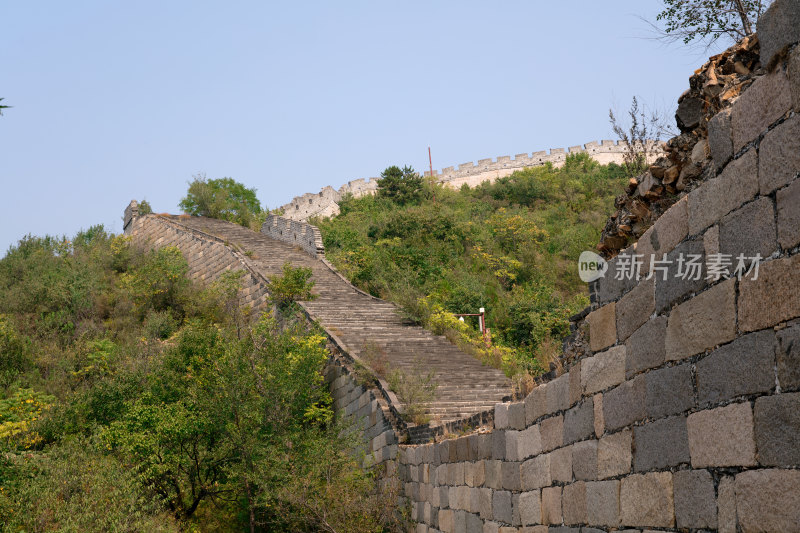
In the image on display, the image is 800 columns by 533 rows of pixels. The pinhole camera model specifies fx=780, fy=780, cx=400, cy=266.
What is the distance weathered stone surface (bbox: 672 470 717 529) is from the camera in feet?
13.2

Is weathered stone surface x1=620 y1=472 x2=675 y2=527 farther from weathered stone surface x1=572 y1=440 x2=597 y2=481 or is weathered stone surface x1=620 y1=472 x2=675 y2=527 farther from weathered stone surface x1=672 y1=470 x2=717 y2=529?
weathered stone surface x1=572 y1=440 x2=597 y2=481

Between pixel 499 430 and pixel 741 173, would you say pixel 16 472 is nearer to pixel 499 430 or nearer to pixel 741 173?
pixel 499 430

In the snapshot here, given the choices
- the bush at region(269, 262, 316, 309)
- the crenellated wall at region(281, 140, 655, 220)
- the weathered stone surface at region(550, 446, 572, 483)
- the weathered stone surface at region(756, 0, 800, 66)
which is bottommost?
the weathered stone surface at region(550, 446, 572, 483)

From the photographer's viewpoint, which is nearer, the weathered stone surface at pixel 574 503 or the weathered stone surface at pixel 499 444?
the weathered stone surface at pixel 574 503

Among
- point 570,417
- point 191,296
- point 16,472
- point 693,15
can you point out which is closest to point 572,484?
point 570,417

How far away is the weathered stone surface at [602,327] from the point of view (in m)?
5.56

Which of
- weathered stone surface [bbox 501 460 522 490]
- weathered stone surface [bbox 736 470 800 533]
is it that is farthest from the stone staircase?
weathered stone surface [bbox 736 470 800 533]

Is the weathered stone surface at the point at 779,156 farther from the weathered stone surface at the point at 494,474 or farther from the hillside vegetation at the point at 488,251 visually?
the hillside vegetation at the point at 488,251

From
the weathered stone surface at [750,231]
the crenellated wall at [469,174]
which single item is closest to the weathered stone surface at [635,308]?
the weathered stone surface at [750,231]

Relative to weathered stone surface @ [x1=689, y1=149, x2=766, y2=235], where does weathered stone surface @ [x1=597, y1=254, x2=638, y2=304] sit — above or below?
below

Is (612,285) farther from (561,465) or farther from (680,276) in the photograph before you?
(561,465)

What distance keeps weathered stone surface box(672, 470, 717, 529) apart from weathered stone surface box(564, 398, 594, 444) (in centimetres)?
147

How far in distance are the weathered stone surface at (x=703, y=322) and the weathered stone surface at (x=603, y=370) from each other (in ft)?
2.63

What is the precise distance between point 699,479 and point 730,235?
4.27ft
